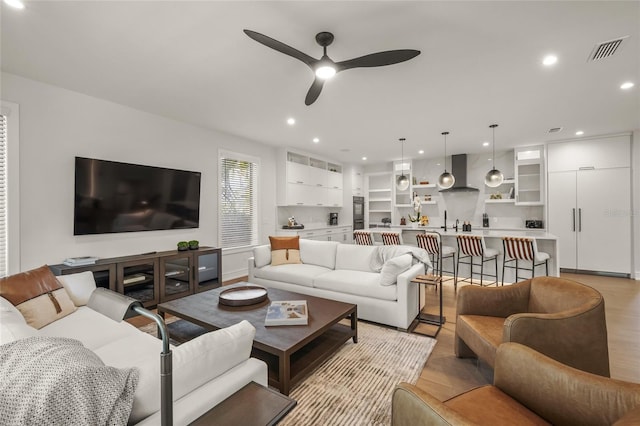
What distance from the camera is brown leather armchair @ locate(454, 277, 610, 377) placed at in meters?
1.70

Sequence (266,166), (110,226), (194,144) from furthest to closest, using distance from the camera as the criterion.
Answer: (266,166)
(194,144)
(110,226)

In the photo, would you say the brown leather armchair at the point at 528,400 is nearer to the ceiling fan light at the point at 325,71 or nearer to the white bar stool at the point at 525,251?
the ceiling fan light at the point at 325,71

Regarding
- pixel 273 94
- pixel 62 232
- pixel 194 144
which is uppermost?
pixel 273 94

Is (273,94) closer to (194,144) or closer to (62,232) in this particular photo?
(194,144)

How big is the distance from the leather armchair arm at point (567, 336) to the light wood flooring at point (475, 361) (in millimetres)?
688

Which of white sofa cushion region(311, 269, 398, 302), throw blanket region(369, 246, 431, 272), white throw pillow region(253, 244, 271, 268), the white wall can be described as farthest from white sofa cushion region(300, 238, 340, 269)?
the white wall

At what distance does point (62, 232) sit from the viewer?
340 cm

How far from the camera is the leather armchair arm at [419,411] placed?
99 centimetres

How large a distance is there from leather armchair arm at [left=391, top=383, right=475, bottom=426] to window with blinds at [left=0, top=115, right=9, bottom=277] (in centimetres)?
401

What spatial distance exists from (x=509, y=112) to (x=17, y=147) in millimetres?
6091

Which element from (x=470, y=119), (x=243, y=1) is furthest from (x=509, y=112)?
(x=243, y=1)

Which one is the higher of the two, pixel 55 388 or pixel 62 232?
pixel 62 232

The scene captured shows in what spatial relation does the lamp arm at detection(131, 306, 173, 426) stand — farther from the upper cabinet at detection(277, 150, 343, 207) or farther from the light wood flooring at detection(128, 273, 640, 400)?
the upper cabinet at detection(277, 150, 343, 207)

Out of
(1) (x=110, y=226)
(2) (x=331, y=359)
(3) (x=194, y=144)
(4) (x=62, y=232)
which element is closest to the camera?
(2) (x=331, y=359)
